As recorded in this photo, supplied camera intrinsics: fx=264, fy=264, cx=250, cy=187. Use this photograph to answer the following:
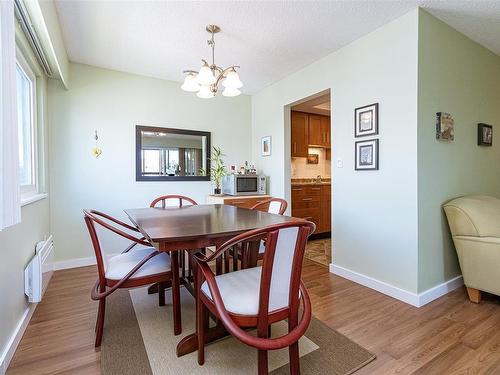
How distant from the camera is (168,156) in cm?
371

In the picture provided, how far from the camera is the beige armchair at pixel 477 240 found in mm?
2084

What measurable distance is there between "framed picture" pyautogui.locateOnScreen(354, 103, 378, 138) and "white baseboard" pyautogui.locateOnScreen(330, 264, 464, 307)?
4.62 ft

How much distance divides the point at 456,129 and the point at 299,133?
2354 mm

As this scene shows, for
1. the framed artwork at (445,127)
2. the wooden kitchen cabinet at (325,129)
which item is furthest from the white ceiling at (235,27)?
the wooden kitchen cabinet at (325,129)

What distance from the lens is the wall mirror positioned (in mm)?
3525

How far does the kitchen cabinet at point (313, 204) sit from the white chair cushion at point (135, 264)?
2686 millimetres

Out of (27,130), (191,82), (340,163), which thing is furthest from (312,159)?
(27,130)

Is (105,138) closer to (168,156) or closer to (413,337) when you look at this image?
(168,156)

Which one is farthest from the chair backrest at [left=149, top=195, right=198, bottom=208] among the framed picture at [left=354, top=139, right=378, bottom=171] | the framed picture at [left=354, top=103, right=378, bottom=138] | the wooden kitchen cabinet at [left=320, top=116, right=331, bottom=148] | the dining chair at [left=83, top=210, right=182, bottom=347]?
the wooden kitchen cabinet at [left=320, top=116, right=331, bottom=148]

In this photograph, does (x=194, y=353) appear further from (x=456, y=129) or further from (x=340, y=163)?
(x=456, y=129)

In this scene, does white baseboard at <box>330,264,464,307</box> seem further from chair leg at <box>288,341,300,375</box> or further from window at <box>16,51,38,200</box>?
window at <box>16,51,38,200</box>

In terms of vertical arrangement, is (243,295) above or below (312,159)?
below

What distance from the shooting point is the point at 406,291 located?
2.25 m

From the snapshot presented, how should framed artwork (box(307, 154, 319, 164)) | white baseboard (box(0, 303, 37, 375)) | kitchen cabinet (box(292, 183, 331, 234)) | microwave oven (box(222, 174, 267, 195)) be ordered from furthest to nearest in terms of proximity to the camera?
framed artwork (box(307, 154, 319, 164)), kitchen cabinet (box(292, 183, 331, 234)), microwave oven (box(222, 174, 267, 195)), white baseboard (box(0, 303, 37, 375))
